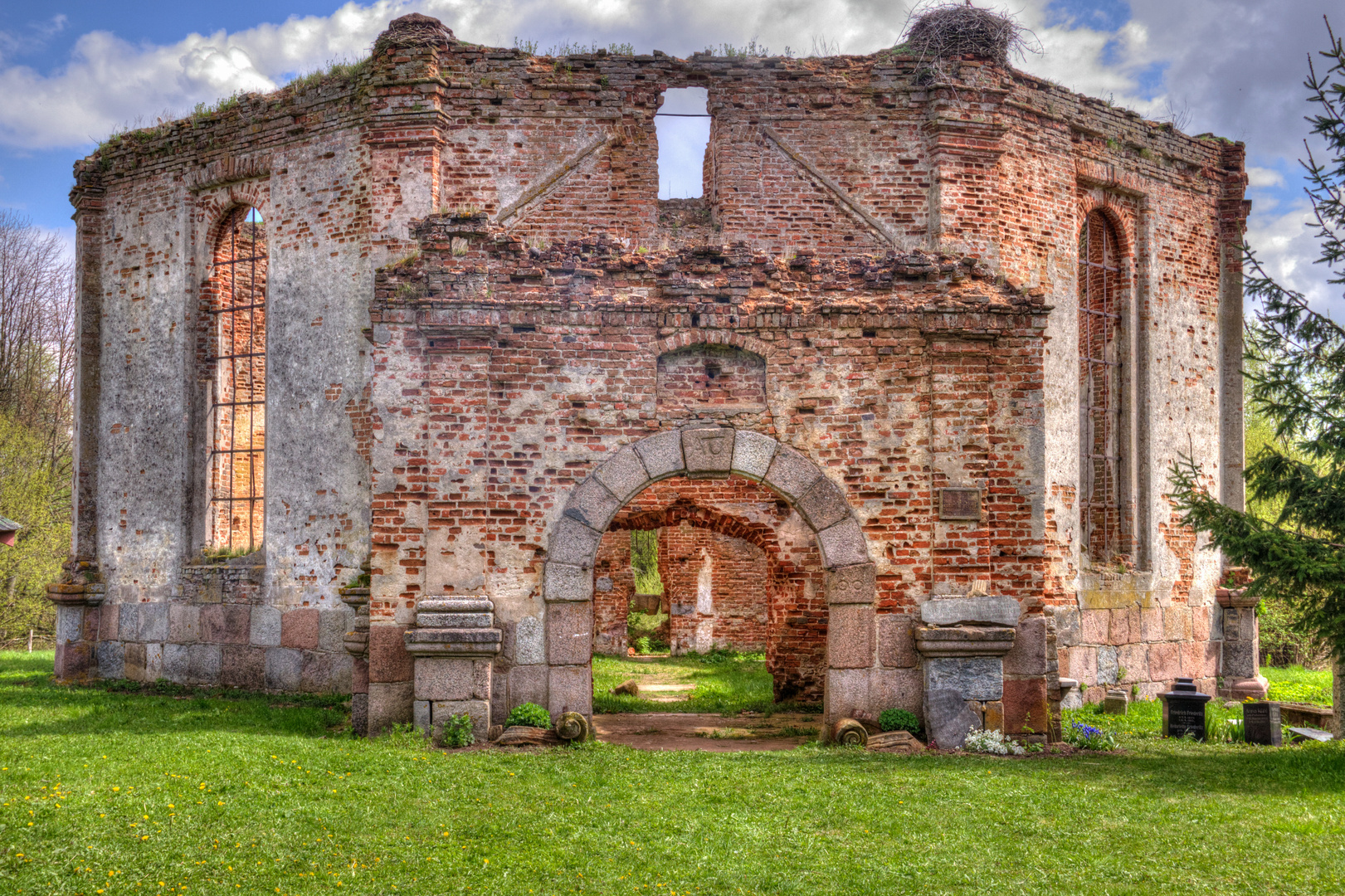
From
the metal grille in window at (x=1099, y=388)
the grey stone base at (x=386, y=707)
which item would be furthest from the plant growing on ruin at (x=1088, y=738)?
the grey stone base at (x=386, y=707)

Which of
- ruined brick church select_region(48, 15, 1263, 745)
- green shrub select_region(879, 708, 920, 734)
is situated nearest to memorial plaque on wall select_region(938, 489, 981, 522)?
ruined brick church select_region(48, 15, 1263, 745)

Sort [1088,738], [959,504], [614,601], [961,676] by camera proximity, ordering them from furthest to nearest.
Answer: [614,601], [1088,738], [959,504], [961,676]

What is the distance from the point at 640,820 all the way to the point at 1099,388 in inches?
381

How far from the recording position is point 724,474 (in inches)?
339

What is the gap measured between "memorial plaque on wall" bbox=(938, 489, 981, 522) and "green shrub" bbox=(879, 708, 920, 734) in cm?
168

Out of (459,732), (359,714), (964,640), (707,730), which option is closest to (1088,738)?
(964,640)

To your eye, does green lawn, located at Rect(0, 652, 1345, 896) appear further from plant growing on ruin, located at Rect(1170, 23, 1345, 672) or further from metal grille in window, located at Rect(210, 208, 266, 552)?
metal grille in window, located at Rect(210, 208, 266, 552)

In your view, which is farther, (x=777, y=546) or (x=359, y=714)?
(x=777, y=546)

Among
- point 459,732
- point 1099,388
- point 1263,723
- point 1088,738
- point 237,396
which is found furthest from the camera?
point 237,396

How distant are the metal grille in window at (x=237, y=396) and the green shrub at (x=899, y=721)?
8.53m

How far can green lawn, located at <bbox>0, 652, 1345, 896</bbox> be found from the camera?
516 centimetres

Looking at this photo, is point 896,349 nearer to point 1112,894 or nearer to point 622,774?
point 622,774

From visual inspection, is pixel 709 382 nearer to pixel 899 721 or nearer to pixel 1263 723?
pixel 899 721

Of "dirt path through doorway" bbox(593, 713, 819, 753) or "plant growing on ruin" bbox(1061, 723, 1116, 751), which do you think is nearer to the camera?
"plant growing on ruin" bbox(1061, 723, 1116, 751)
